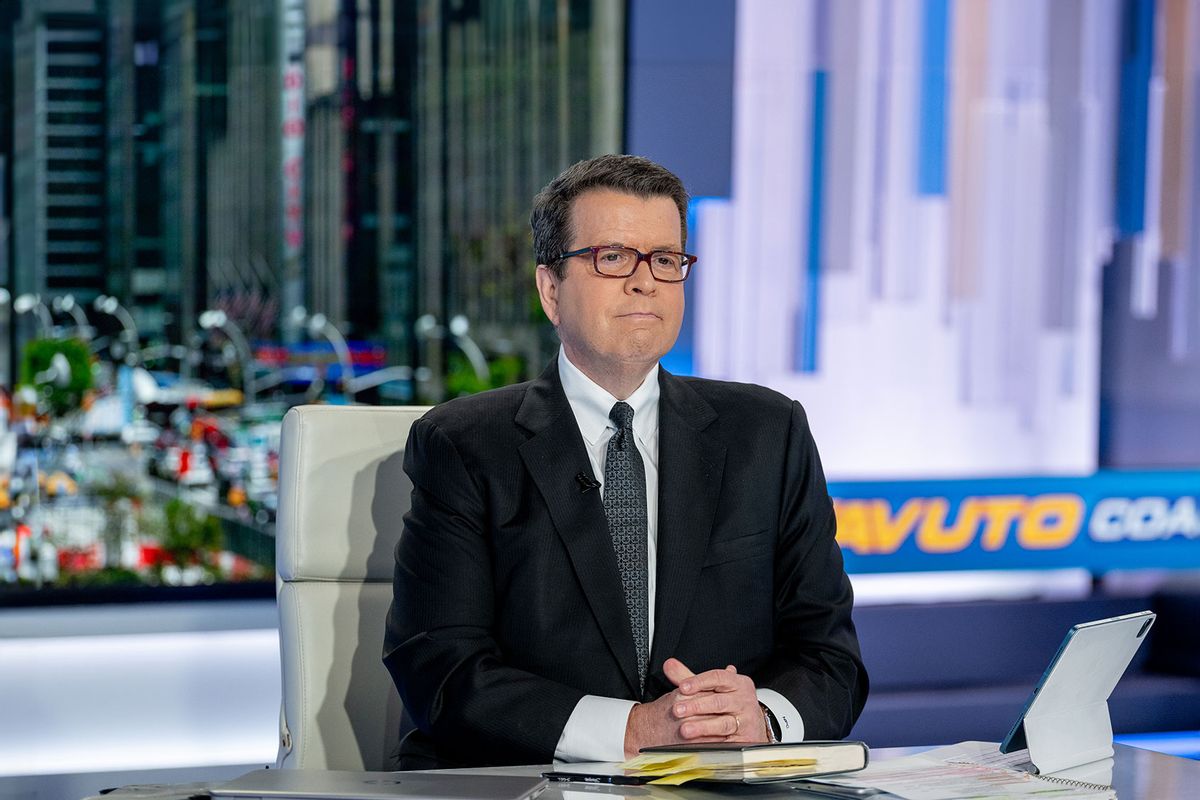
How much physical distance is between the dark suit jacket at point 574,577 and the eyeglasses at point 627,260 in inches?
7.2

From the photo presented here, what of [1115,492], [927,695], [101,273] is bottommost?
[927,695]

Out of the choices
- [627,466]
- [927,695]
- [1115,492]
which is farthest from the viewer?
[1115,492]

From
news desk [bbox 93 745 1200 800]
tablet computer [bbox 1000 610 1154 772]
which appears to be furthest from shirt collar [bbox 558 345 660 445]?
tablet computer [bbox 1000 610 1154 772]

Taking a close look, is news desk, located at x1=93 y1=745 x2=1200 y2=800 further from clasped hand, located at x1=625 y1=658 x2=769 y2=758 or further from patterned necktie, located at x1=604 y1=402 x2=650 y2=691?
patterned necktie, located at x1=604 y1=402 x2=650 y2=691

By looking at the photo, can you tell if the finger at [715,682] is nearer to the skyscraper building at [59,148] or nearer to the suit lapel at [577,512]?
the suit lapel at [577,512]

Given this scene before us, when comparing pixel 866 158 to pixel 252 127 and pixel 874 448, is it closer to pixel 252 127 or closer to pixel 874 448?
pixel 874 448

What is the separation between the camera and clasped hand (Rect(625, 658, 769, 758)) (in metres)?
1.44

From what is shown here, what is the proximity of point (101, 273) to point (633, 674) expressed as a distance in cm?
342

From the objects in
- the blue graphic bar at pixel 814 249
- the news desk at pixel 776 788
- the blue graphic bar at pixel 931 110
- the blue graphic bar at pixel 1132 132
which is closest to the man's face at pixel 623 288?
the news desk at pixel 776 788

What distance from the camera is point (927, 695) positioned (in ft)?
14.1

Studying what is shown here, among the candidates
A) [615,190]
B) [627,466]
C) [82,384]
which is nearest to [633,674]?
[627,466]

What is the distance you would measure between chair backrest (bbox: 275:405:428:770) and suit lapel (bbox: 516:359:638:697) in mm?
274

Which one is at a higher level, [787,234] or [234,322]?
[787,234]

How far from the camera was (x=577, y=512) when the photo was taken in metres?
1.64
